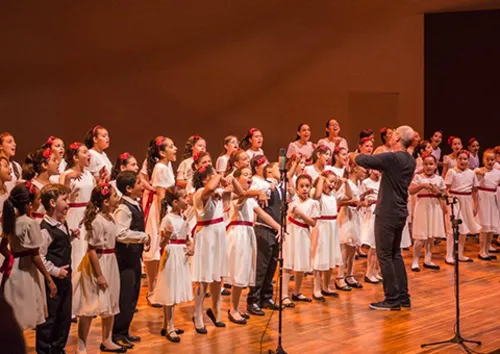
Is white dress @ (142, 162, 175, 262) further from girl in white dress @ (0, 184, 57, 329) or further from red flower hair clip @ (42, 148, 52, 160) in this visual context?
girl in white dress @ (0, 184, 57, 329)

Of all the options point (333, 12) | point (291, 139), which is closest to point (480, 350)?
point (291, 139)

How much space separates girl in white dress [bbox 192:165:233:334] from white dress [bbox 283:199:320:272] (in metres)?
0.88

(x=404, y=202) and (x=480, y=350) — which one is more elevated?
(x=404, y=202)

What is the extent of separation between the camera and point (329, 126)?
906 centimetres

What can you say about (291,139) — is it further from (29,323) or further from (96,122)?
(29,323)

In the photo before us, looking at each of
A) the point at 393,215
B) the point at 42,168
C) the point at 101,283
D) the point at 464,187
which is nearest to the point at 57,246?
the point at 101,283

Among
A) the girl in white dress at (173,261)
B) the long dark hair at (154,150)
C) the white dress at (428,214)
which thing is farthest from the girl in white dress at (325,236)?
the white dress at (428,214)

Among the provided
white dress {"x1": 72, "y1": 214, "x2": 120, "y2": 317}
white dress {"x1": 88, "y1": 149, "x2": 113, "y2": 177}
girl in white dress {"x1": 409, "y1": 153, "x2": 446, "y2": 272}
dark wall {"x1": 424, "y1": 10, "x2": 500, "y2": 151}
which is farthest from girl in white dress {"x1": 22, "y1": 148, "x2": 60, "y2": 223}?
dark wall {"x1": 424, "y1": 10, "x2": 500, "y2": 151}

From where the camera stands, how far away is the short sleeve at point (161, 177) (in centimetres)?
657

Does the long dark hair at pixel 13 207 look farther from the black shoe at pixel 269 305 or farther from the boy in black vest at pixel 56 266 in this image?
the black shoe at pixel 269 305

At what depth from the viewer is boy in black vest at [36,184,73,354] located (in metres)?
4.61

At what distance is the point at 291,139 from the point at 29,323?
826 centimetres

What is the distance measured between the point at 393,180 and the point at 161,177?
1.96 m

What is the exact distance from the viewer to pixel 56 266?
464 centimetres
